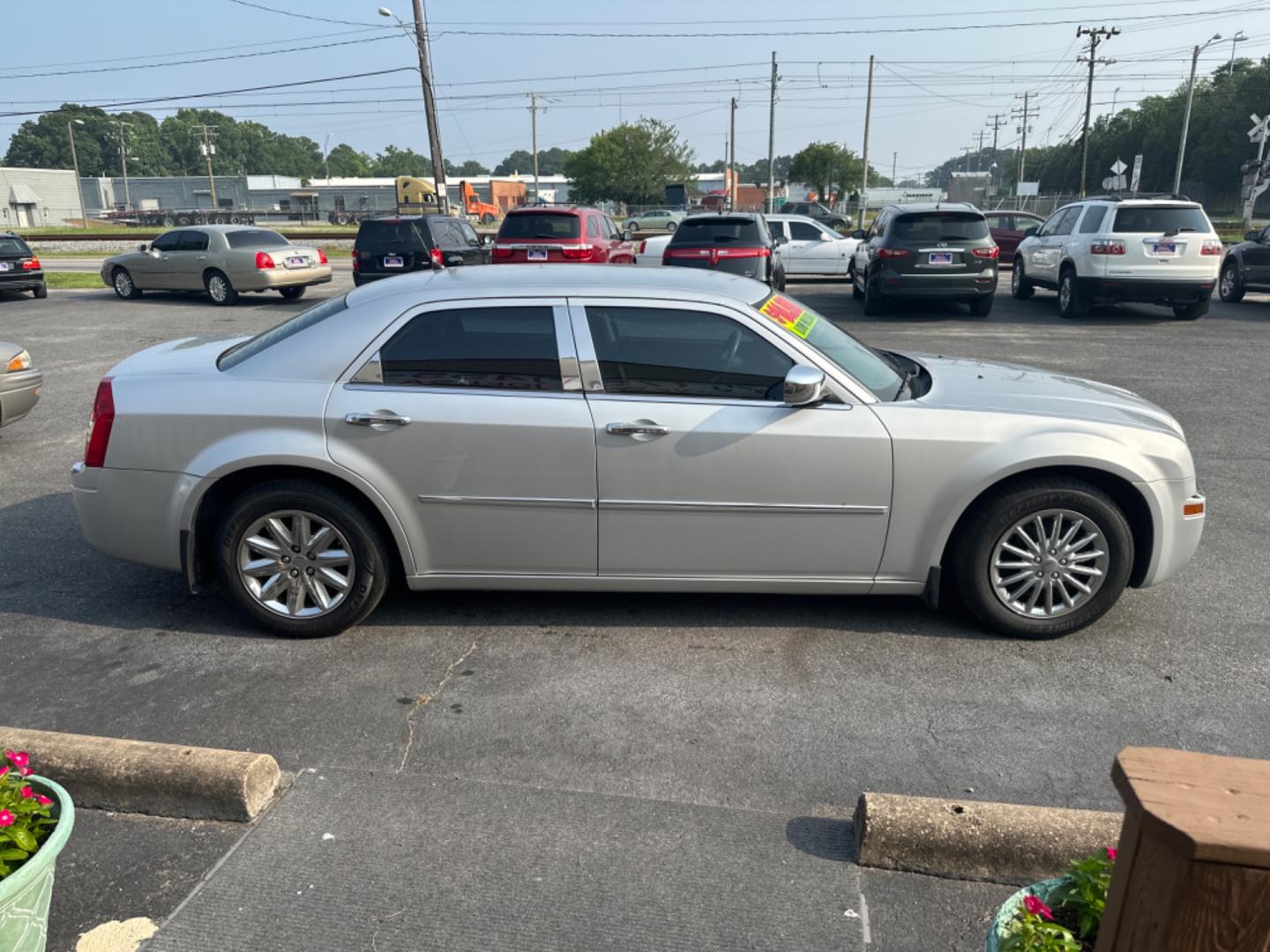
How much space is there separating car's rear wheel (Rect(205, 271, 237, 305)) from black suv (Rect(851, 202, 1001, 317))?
12.3 meters

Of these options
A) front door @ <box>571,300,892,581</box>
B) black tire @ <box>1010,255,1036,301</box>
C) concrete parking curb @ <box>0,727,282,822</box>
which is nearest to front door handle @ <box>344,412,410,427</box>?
front door @ <box>571,300,892,581</box>

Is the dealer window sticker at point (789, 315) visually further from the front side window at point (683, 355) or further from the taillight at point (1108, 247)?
the taillight at point (1108, 247)

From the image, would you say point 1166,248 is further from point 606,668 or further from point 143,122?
point 143,122

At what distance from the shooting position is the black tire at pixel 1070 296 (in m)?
15.0

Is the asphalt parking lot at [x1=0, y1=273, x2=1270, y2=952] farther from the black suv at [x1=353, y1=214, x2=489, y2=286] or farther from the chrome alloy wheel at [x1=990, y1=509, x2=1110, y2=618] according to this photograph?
the black suv at [x1=353, y1=214, x2=489, y2=286]

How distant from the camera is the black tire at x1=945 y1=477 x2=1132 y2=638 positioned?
4125mm

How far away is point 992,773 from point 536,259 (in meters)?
14.2

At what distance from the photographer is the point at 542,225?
16.8 metres

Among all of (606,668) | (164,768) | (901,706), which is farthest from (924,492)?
(164,768)

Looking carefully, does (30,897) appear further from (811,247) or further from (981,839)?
(811,247)

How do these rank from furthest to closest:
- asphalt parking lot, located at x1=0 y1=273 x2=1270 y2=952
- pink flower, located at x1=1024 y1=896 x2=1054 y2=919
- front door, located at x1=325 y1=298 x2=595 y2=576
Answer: front door, located at x1=325 y1=298 x2=595 y2=576 → asphalt parking lot, located at x1=0 y1=273 x2=1270 y2=952 → pink flower, located at x1=1024 y1=896 x2=1054 y2=919

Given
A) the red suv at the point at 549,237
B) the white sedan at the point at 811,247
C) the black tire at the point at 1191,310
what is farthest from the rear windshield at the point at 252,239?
the black tire at the point at 1191,310

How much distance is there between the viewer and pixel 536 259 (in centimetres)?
1639

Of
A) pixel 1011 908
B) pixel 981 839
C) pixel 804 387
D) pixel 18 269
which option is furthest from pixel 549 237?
pixel 1011 908
